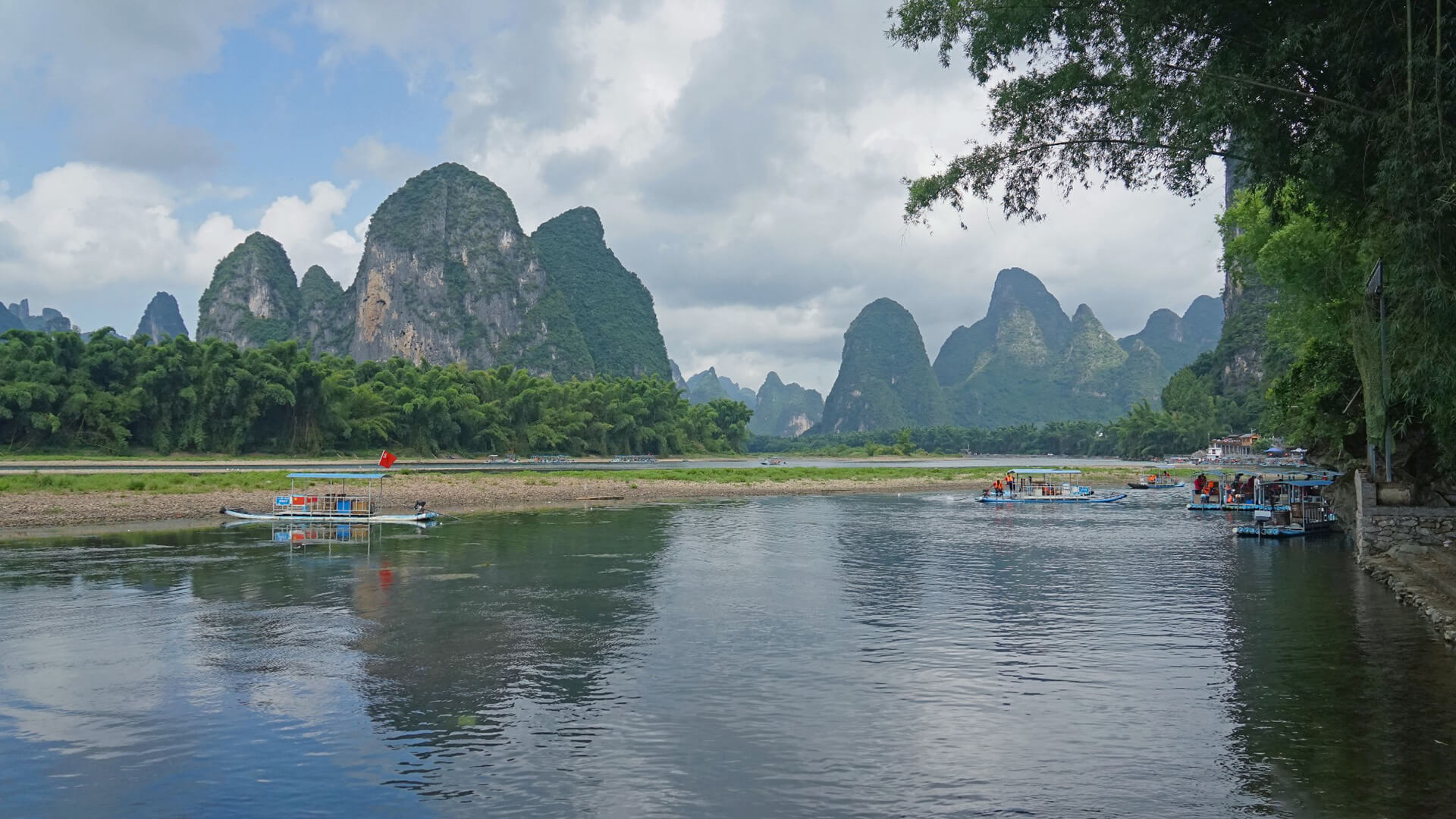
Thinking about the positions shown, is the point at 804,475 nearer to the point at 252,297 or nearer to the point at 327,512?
the point at 327,512

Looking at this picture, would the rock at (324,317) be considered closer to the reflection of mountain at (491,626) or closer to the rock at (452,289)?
the rock at (452,289)

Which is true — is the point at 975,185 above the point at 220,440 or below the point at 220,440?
above

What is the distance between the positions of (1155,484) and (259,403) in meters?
60.4

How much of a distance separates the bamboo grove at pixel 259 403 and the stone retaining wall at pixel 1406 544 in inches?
2408

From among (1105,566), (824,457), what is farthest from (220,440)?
(824,457)

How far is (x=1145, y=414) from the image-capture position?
115 m

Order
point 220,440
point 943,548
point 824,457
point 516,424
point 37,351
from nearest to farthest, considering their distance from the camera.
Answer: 1. point 943,548
2. point 37,351
3. point 220,440
4. point 516,424
5. point 824,457

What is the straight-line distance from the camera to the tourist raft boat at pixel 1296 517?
28.7 metres

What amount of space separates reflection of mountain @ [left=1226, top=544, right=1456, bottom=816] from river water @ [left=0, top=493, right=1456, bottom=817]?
0.16 ft

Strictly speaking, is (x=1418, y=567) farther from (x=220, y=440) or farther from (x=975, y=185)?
(x=220, y=440)

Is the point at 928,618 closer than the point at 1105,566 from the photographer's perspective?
Yes

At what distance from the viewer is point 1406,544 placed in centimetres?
2038

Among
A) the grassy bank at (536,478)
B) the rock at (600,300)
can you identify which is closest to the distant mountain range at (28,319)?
the rock at (600,300)

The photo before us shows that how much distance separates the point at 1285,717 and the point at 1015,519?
28.6m
